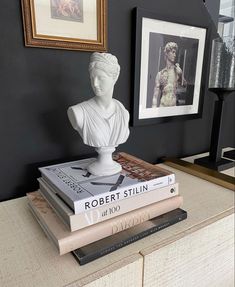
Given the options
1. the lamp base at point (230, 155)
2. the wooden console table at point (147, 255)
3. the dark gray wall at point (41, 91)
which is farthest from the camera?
the lamp base at point (230, 155)

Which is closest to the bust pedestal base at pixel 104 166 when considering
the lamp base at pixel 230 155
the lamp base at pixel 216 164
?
the lamp base at pixel 216 164

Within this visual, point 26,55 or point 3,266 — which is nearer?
point 3,266

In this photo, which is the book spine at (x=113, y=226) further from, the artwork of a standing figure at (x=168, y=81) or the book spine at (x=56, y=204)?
the artwork of a standing figure at (x=168, y=81)

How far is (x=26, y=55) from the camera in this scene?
2.42ft

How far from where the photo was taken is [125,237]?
564 mm

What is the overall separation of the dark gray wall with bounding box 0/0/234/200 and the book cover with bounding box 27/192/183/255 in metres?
0.18

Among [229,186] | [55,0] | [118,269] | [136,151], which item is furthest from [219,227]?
[55,0]

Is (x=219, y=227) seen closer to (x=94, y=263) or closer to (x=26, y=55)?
(x=94, y=263)

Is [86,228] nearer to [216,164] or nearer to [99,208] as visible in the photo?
[99,208]

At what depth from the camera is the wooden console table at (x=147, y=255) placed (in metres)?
0.48

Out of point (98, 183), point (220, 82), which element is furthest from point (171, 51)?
point (98, 183)

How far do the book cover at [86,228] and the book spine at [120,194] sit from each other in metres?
0.04

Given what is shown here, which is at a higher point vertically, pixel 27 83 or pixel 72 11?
pixel 72 11

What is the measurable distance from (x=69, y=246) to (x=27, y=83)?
0.52 m
